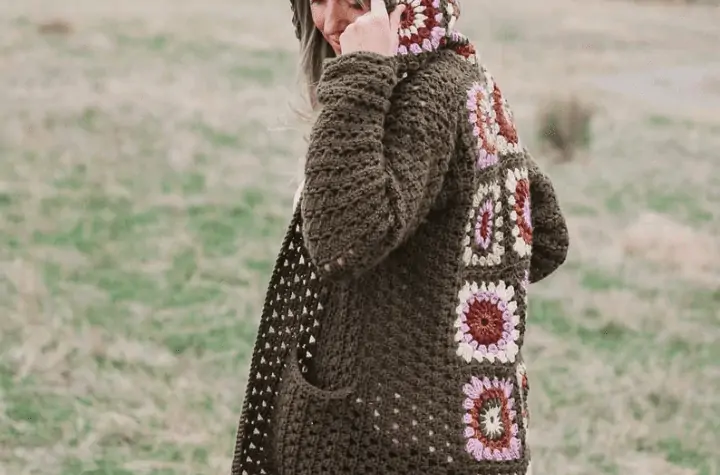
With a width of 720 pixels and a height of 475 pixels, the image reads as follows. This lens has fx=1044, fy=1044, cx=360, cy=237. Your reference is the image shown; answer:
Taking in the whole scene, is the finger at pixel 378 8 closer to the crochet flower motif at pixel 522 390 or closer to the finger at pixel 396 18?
the finger at pixel 396 18

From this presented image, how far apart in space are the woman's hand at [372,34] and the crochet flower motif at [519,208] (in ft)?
0.90

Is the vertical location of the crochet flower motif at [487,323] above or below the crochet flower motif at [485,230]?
below

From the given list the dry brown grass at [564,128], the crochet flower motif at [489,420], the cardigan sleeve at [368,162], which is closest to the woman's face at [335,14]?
the cardigan sleeve at [368,162]

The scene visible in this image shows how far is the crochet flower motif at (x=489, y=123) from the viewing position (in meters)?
1.47

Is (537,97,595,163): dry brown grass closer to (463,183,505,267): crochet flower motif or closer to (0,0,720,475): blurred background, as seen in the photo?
(0,0,720,475): blurred background

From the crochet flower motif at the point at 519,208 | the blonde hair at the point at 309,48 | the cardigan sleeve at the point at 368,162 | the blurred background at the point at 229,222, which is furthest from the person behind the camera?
the blurred background at the point at 229,222

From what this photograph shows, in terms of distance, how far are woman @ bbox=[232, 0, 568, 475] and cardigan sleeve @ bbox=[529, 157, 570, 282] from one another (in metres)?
0.17

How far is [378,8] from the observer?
56.6 inches

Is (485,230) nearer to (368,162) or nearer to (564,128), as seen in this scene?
(368,162)

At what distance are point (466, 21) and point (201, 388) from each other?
632cm

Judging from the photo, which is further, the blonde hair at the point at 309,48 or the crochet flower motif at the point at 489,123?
the blonde hair at the point at 309,48

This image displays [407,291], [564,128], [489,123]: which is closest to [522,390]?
[407,291]

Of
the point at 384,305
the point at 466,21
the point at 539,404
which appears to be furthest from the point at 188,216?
the point at 466,21

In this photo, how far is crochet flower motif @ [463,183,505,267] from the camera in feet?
4.84
